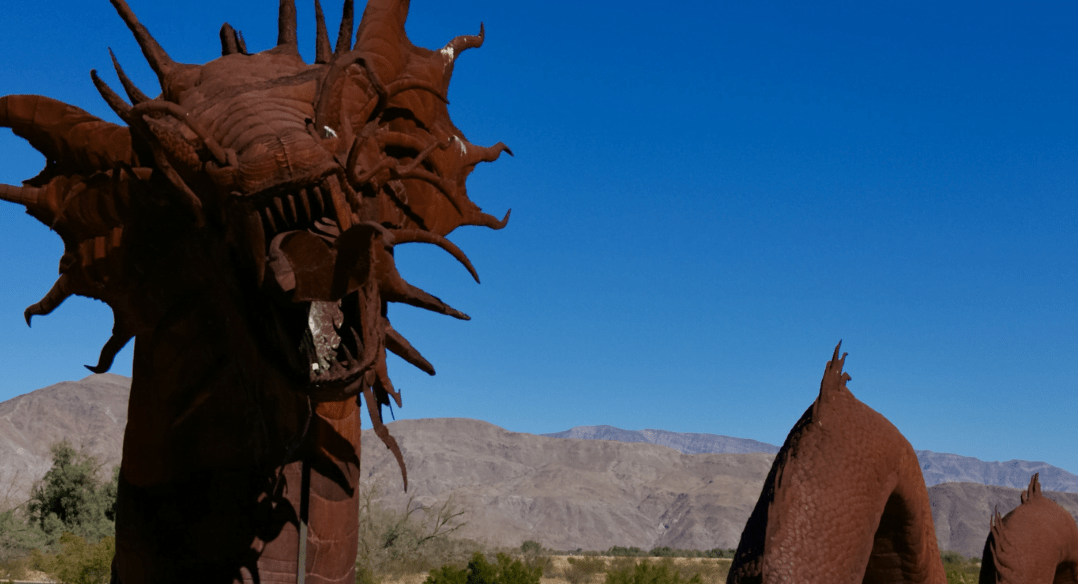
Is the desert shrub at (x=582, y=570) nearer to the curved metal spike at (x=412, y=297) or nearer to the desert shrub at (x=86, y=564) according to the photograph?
the desert shrub at (x=86, y=564)

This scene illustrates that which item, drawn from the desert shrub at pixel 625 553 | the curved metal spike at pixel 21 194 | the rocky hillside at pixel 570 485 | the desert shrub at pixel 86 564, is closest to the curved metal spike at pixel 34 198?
the curved metal spike at pixel 21 194

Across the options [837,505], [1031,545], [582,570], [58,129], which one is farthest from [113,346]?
[582,570]

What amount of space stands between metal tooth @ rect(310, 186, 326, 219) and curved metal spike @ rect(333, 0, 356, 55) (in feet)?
2.56

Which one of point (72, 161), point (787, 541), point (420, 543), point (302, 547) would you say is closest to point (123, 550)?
point (302, 547)

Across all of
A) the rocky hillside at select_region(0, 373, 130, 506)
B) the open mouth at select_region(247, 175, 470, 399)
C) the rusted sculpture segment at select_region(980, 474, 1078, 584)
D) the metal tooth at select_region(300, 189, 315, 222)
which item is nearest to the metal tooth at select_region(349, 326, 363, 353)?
the open mouth at select_region(247, 175, 470, 399)

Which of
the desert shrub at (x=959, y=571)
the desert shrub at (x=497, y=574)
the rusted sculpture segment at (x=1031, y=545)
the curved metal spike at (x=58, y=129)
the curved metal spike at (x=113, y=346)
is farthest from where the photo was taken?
the desert shrub at (x=959, y=571)

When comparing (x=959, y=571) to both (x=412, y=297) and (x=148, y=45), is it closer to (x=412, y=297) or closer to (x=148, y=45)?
(x=412, y=297)

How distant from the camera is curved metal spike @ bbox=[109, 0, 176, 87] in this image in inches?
100

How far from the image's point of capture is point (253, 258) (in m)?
1.99

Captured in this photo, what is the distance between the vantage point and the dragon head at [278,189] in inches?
75.0

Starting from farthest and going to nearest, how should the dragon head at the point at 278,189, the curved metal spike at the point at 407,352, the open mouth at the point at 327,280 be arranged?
the curved metal spike at the point at 407,352, the dragon head at the point at 278,189, the open mouth at the point at 327,280

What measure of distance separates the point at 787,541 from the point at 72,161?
2.46 m

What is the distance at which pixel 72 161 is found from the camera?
2537 millimetres

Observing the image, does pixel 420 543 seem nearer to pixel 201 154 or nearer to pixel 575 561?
pixel 575 561
